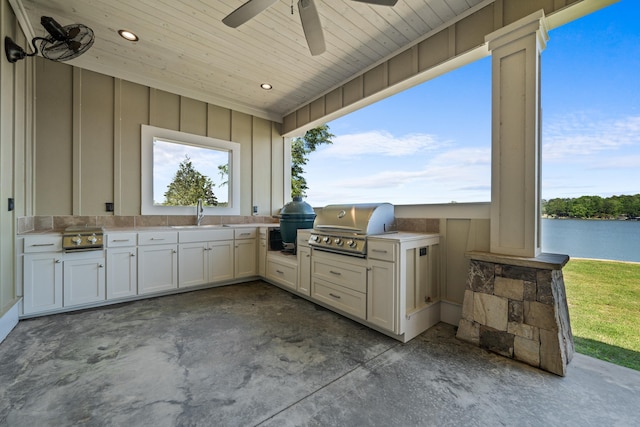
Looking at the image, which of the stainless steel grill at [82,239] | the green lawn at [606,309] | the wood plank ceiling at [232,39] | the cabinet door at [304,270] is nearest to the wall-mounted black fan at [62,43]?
the wood plank ceiling at [232,39]

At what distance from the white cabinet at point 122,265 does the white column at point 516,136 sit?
380 cm

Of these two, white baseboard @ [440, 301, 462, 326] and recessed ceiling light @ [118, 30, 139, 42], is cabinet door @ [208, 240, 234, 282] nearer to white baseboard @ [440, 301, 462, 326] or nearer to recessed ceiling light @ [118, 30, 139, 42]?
recessed ceiling light @ [118, 30, 139, 42]

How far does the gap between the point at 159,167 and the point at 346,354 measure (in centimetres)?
357

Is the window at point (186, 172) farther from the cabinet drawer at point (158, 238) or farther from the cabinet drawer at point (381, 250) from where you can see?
the cabinet drawer at point (381, 250)

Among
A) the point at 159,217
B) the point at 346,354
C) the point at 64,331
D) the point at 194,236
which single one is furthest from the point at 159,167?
the point at 346,354

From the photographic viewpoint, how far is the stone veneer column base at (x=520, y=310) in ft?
5.94

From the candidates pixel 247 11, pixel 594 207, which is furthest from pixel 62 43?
pixel 594 207

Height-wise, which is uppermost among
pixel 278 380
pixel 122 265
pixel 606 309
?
pixel 122 265

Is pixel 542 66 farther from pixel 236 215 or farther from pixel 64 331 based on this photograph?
pixel 64 331

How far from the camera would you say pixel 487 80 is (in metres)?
2.45

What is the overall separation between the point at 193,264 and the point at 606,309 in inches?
171

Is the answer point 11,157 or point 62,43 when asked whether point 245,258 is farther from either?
point 62,43

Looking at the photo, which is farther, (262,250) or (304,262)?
(262,250)

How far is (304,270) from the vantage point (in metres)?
3.20
